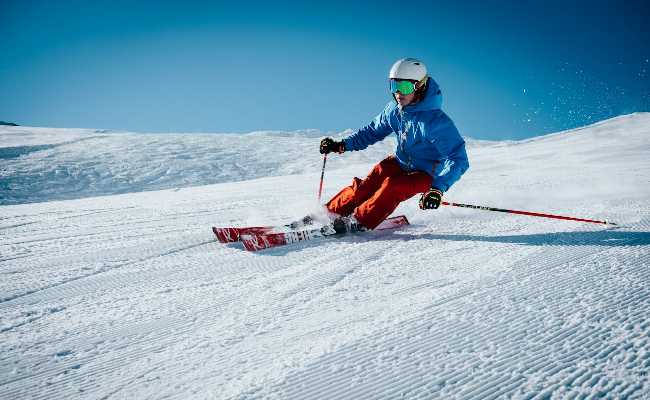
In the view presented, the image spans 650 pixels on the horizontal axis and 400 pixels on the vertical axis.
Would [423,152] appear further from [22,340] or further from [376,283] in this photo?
[22,340]

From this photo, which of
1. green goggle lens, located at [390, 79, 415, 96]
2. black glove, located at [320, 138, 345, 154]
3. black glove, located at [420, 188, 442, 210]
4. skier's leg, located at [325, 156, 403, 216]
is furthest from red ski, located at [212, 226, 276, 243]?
green goggle lens, located at [390, 79, 415, 96]

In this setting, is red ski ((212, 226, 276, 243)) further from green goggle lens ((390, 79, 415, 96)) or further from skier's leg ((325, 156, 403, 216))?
green goggle lens ((390, 79, 415, 96))

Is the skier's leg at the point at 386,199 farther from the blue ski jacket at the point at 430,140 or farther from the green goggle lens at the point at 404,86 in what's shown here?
the green goggle lens at the point at 404,86

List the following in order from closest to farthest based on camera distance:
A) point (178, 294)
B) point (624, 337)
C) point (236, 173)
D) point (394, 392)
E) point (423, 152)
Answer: point (394, 392), point (624, 337), point (178, 294), point (423, 152), point (236, 173)

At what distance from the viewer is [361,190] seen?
4004mm

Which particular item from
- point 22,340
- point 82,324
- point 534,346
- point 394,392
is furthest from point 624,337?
point 22,340

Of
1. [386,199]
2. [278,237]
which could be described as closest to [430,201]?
[386,199]

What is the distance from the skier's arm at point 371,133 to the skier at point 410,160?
313mm

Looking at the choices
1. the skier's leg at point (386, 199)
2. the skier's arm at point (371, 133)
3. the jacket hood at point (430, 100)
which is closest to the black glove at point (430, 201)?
the skier's leg at point (386, 199)

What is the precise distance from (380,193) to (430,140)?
81cm

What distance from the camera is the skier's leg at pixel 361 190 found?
13.1ft

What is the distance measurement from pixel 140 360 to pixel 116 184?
16490mm

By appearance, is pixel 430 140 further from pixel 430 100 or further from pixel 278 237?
pixel 278 237

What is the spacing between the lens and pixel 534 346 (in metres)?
1.41
